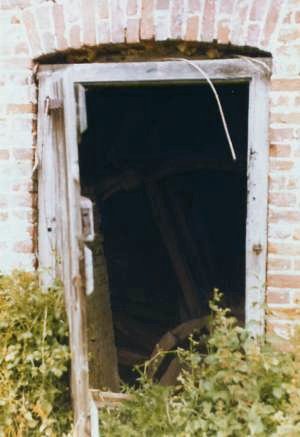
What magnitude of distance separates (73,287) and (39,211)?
0.67m

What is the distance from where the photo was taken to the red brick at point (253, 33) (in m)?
3.31

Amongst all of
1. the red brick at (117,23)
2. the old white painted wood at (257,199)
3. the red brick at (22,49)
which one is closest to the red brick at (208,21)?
the old white painted wood at (257,199)

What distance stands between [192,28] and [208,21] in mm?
96

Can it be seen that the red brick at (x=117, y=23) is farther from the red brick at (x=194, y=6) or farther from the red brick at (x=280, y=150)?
the red brick at (x=280, y=150)

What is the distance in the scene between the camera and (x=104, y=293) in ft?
17.0

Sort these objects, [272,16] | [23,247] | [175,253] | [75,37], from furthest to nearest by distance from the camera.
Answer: [175,253] → [23,247] → [75,37] → [272,16]

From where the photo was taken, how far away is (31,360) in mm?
3400

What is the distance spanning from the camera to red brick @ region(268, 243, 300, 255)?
3.38m

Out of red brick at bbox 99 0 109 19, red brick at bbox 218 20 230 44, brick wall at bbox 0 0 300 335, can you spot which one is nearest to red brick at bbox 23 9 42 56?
brick wall at bbox 0 0 300 335

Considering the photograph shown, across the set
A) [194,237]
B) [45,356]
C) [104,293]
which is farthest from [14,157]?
[194,237]

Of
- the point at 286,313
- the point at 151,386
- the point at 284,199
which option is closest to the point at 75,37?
the point at 284,199

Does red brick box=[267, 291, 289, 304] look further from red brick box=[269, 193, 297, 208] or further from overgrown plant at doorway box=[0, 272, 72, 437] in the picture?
overgrown plant at doorway box=[0, 272, 72, 437]

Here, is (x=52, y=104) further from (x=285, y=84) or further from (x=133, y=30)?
(x=285, y=84)

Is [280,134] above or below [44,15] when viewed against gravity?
below
